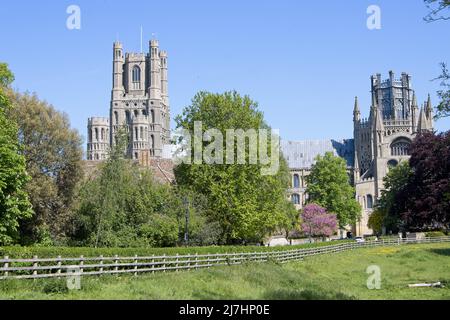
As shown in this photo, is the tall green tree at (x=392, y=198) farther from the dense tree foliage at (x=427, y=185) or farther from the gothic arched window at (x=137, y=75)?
the gothic arched window at (x=137, y=75)

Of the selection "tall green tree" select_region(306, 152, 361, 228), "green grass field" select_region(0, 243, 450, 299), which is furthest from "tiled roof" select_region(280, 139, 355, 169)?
"green grass field" select_region(0, 243, 450, 299)

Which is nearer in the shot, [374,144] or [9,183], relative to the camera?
[9,183]

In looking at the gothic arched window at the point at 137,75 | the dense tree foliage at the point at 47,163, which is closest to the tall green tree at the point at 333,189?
the dense tree foliage at the point at 47,163

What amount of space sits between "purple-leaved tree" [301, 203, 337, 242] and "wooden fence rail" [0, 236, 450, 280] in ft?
113

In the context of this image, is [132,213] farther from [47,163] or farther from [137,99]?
[137,99]

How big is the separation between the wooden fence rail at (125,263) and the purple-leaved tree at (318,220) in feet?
113

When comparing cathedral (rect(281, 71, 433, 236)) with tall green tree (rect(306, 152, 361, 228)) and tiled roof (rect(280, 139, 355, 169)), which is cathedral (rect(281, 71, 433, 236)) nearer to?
tiled roof (rect(280, 139, 355, 169))

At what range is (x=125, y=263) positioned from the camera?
28.0 metres

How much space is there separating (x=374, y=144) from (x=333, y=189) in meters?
34.9

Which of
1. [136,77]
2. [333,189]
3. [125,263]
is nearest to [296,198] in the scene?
[333,189]

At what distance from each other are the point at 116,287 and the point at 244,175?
27.3 metres

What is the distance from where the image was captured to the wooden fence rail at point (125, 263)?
2228 cm

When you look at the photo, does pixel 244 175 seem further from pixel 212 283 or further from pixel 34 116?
pixel 212 283
